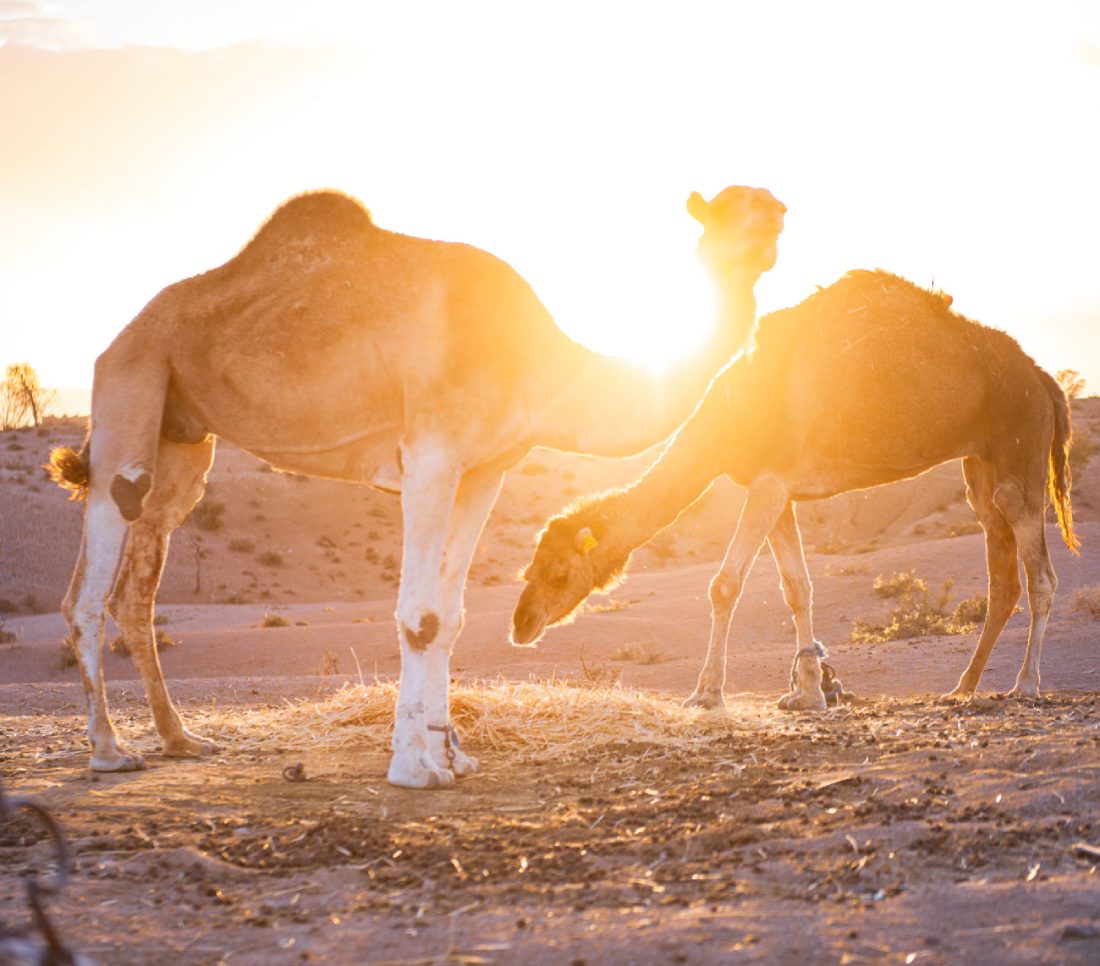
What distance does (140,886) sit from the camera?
4871 millimetres

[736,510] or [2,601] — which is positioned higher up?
[736,510]

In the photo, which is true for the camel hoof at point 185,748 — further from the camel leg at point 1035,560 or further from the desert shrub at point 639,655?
the desert shrub at point 639,655

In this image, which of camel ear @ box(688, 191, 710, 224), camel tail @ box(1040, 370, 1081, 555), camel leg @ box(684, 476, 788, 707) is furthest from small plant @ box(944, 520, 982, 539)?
camel ear @ box(688, 191, 710, 224)

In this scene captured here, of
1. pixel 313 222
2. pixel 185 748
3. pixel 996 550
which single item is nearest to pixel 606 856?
pixel 185 748

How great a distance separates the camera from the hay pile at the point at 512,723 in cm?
861

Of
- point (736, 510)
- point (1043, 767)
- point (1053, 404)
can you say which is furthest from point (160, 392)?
point (736, 510)

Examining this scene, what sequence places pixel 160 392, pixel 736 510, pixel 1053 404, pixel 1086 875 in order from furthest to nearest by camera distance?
pixel 736 510, pixel 1053 404, pixel 160 392, pixel 1086 875

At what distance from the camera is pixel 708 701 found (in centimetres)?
1051

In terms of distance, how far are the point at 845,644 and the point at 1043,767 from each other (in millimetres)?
12092

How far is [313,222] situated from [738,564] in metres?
4.71

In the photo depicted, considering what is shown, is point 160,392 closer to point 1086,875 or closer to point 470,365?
point 470,365

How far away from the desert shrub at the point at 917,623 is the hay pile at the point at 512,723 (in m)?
9.19

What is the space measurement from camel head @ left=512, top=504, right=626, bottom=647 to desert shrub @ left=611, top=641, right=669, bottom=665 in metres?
8.89

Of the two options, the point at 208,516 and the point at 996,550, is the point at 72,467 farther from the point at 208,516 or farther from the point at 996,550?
the point at 208,516
